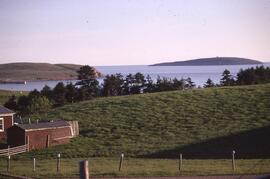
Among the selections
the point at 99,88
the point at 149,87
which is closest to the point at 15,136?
the point at 149,87

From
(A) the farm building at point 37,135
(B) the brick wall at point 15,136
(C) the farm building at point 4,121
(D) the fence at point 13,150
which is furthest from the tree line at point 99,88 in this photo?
(D) the fence at point 13,150

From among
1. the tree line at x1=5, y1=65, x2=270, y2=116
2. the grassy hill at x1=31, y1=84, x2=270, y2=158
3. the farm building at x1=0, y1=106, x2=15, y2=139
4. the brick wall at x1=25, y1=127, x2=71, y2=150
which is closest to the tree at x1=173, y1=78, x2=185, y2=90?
the tree line at x1=5, y1=65, x2=270, y2=116

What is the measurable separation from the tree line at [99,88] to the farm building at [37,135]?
109ft

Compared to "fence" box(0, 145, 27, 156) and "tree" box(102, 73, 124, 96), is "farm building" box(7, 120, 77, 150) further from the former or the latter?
"tree" box(102, 73, 124, 96)

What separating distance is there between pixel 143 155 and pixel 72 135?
1213 centimetres

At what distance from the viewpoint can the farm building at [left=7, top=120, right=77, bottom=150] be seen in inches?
1761

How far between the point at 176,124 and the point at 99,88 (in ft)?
179

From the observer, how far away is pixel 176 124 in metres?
53.3

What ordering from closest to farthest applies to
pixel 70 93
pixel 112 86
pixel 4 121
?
pixel 4 121 → pixel 70 93 → pixel 112 86

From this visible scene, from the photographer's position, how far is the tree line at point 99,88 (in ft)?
284

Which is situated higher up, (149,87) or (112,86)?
(112,86)

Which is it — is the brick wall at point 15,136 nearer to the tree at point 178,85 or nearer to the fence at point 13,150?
the fence at point 13,150

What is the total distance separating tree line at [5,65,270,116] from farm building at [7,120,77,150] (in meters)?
33.3

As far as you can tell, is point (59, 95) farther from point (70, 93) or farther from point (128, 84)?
point (128, 84)
